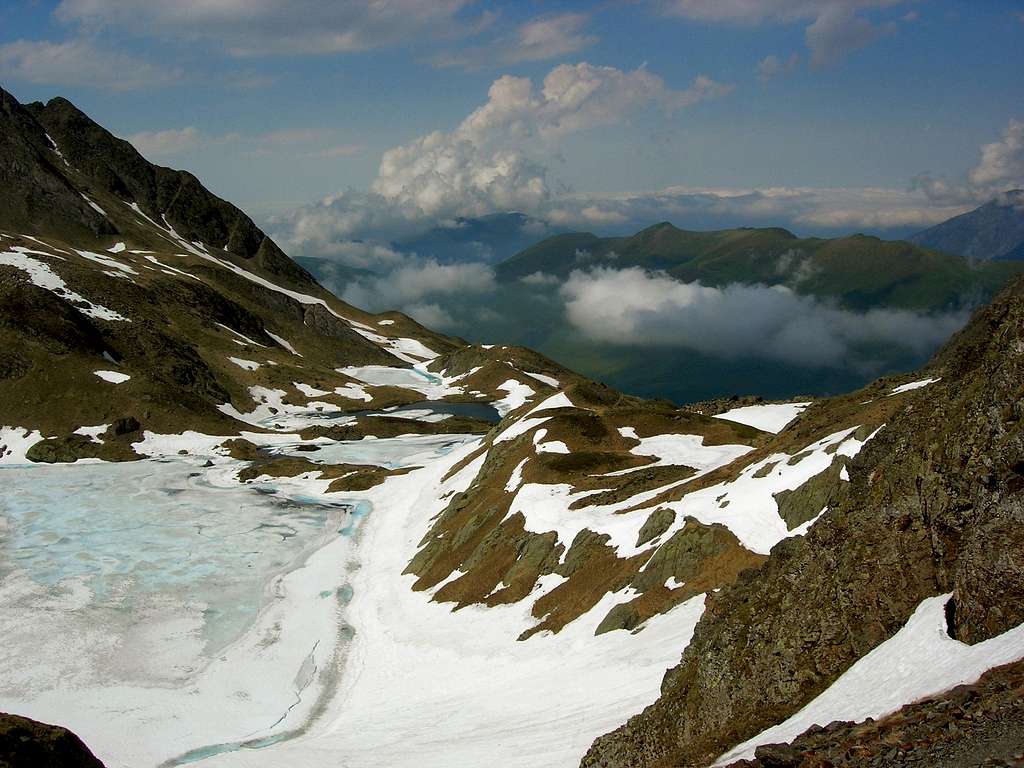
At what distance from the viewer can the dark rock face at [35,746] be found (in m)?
18.9

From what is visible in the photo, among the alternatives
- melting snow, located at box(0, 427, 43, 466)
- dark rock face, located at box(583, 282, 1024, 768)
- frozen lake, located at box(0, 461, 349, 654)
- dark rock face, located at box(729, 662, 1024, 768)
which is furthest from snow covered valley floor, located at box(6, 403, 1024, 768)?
melting snow, located at box(0, 427, 43, 466)

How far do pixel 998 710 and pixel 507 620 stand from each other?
41.6 meters

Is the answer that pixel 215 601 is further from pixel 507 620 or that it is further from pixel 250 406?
pixel 250 406

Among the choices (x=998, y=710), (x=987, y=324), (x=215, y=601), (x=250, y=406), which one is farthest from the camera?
(x=250, y=406)

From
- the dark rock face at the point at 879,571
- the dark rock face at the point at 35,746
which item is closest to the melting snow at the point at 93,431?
the dark rock face at the point at 35,746

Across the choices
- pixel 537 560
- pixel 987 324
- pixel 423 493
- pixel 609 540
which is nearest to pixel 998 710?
pixel 987 324

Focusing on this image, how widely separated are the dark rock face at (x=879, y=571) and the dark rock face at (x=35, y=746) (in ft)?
53.1

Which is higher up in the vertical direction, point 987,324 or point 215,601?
point 987,324

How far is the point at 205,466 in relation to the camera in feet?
446

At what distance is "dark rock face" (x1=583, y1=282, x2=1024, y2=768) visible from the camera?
19.2 m

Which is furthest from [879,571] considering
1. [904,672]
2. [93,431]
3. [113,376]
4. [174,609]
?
[113,376]

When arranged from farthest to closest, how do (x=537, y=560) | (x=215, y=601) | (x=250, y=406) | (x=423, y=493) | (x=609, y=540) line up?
(x=250, y=406) → (x=423, y=493) → (x=215, y=601) → (x=537, y=560) → (x=609, y=540)

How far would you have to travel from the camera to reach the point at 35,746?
64.2ft

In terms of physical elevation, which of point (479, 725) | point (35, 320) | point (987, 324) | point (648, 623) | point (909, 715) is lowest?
point (479, 725)
